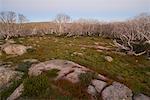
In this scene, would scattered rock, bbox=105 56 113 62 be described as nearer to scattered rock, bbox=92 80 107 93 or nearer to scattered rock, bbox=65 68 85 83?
scattered rock, bbox=65 68 85 83

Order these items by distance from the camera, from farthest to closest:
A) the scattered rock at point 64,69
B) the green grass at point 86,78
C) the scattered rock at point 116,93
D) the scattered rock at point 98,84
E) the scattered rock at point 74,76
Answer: the scattered rock at point 64,69 → the scattered rock at point 74,76 → the green grass at point 86,78 → the scattered rock at point 98,84 → the scattered rock at point 116,93

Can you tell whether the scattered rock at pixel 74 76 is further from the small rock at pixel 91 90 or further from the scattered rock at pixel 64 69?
the small rock at pixel 91 90

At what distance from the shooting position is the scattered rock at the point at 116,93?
22.3 m

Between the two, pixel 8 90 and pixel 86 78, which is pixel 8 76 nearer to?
pixel 8 90

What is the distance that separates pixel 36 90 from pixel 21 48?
37.2 meters

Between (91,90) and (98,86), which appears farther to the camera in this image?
(98,86)

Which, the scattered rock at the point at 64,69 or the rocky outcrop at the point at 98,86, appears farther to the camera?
the scattered rock at the point at 64,69

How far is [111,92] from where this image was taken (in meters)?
22.8

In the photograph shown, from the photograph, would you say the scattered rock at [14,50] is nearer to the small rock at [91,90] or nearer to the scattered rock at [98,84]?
the scattered rock at [98,84]

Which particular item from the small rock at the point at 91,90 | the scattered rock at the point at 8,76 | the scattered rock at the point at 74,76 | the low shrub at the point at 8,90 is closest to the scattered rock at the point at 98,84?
the small rock at the point at 91,90

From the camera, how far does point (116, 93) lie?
2284cm

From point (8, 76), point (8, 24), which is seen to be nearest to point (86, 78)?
point (8, 76)

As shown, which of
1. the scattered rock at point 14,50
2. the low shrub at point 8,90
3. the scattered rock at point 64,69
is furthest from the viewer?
the scattered rock at point 14,50

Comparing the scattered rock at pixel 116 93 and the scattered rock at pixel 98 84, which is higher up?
the scattered rock at pixel 98 84
